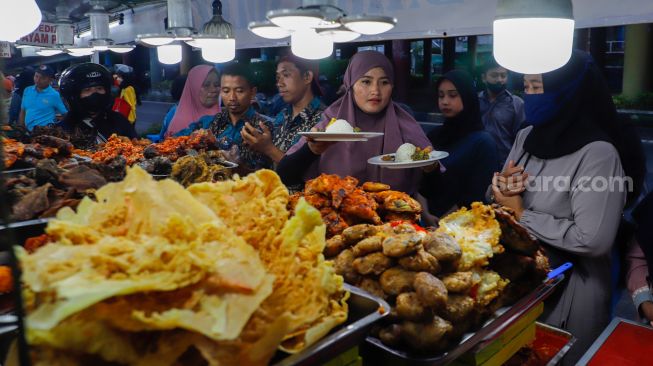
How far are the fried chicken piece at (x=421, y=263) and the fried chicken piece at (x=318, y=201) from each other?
0.71 meters

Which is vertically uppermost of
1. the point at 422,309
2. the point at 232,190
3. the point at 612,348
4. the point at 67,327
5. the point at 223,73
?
the point at 223,73

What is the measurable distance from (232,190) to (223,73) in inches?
124

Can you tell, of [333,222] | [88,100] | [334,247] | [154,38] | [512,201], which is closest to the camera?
[334,247]

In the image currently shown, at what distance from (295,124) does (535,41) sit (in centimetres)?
211

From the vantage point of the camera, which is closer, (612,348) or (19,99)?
(612,348)

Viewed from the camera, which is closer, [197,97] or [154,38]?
[154,38]

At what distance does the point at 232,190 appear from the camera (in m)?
1.29

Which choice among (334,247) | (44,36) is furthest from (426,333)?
(44,36)

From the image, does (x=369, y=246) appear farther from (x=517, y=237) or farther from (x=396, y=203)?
(x=396, y=203)

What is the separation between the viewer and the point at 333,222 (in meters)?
1.96

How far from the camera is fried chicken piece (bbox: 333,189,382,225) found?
79.4 inches

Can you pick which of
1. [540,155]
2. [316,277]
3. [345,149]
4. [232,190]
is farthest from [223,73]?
[316,277]

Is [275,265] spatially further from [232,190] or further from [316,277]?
[232,190]

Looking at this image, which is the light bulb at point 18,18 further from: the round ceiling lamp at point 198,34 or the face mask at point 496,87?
the face mask at point 496,87
